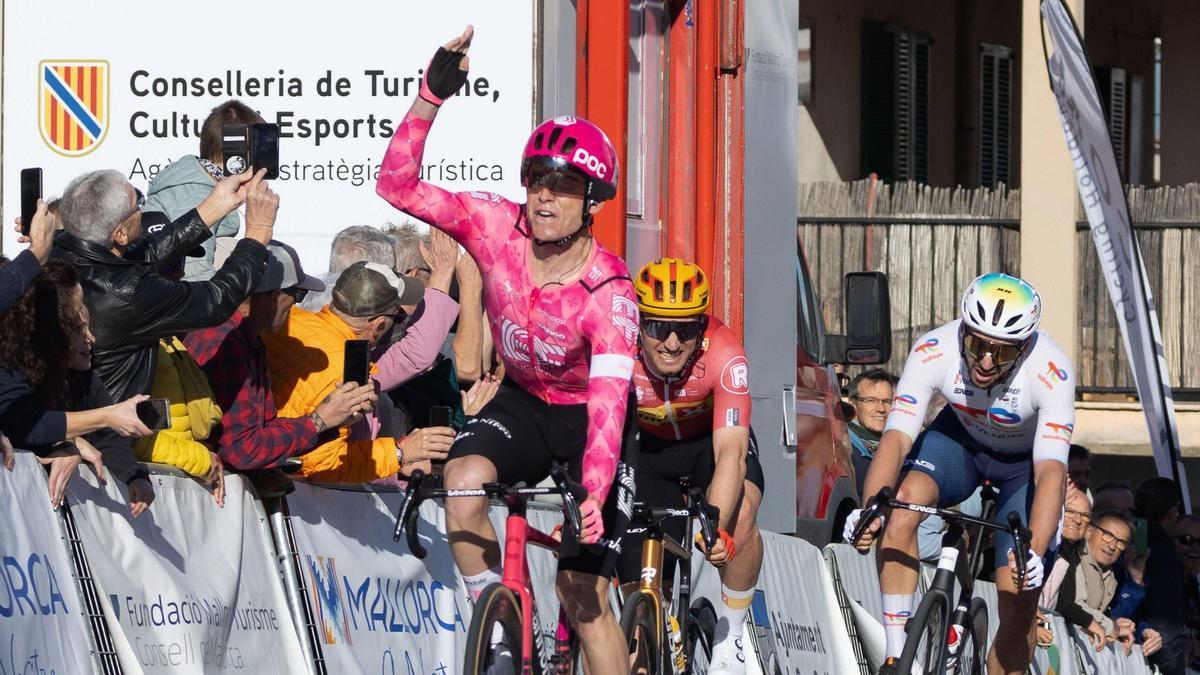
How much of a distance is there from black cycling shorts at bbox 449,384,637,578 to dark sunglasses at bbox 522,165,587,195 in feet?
2.66

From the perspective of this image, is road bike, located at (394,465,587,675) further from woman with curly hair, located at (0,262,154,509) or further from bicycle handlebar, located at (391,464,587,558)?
woman with curly hair, located at (0,262,154,509)

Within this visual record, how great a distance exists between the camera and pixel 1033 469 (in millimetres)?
9922

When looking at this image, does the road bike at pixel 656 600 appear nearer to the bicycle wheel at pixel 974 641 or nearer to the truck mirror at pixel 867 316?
the bicycle wheel at pixel 974 641

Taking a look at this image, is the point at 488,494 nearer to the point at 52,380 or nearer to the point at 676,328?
the point at 52,380

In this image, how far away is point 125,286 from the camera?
7168mm

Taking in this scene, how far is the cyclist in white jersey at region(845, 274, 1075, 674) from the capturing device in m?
9.34

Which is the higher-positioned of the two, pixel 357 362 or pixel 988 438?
pixel 357 362

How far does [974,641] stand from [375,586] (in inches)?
110

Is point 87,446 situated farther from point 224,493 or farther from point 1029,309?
point 1029,309

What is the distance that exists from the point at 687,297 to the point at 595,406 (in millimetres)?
2030

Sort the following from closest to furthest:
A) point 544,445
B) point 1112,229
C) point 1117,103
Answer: point 544,445, point 1112,229, point 1117,103

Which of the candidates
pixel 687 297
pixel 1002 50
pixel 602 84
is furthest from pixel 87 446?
pixel 1002 50

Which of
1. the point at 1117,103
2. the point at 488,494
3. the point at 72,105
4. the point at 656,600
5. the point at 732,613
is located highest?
the point at 1117,103

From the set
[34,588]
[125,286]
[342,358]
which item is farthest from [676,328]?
[34,588]
